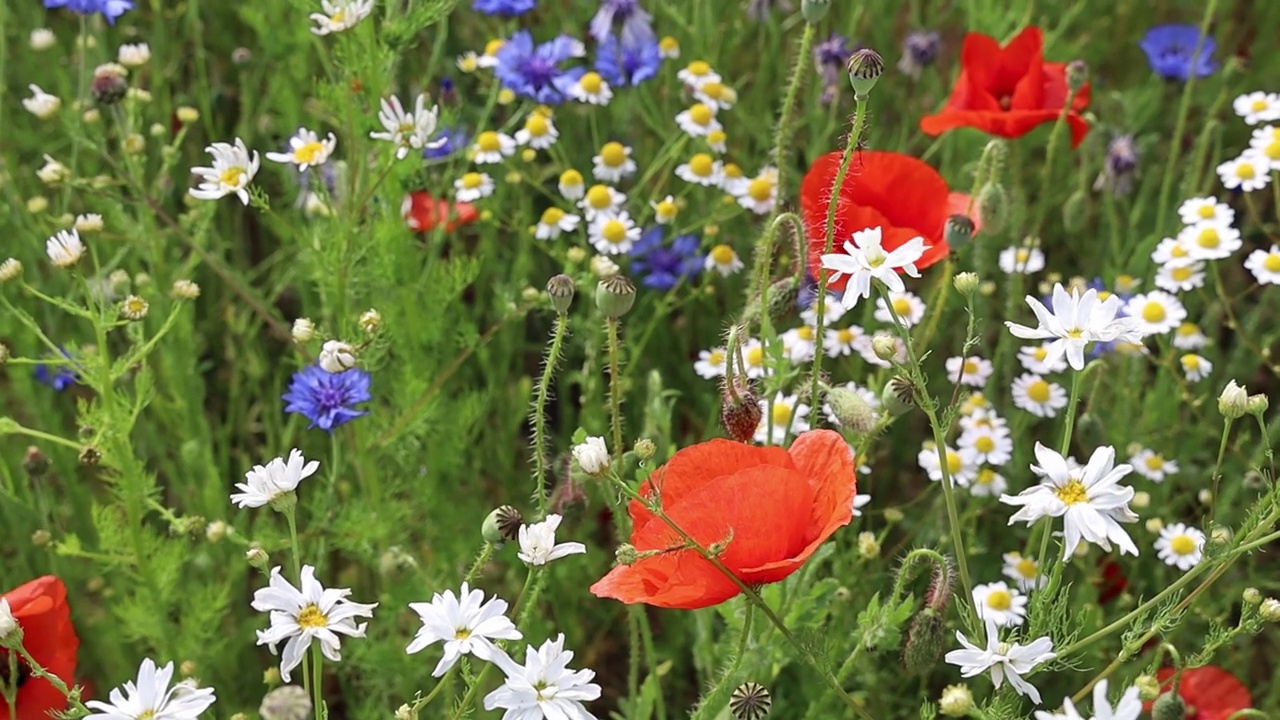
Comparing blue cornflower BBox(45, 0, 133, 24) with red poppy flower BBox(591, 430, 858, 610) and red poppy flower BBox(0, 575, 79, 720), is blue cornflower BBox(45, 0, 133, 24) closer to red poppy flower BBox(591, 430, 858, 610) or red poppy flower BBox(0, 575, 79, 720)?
red poppy flower BBox(0, 575, 79, 720)

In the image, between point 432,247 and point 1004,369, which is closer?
point 432,247

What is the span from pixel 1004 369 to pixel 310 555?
1046mm

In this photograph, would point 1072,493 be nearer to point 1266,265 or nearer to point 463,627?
point 463,627

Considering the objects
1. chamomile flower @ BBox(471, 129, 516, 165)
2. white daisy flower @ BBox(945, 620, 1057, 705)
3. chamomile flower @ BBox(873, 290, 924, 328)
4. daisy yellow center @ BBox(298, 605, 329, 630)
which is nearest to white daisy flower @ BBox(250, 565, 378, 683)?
daisy yellow center @ BBox(298, 605, 329, 630)

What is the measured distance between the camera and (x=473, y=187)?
5.69 ft

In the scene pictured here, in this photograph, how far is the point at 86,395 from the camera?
2.13 meters

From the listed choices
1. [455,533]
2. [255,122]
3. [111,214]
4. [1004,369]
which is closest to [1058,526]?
[1004,369]

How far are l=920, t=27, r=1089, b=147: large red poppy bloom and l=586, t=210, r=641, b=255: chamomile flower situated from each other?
406mm

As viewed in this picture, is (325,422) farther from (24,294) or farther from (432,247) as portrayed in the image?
(24,294)

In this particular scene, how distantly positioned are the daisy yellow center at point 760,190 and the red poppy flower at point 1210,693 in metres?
0.78

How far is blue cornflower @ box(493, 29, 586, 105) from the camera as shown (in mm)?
1796

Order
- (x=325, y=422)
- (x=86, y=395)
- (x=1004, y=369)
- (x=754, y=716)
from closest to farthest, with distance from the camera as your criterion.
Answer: (x=754, y=716) → (x=325, y=422) → (x=1004, y=369) → (x=86, y=395)

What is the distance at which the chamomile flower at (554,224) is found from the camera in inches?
65.8

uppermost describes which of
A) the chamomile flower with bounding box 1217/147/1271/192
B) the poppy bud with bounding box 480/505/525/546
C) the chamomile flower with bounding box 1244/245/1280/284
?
the chamomile flower with bounding box 1217/147/1271/192
